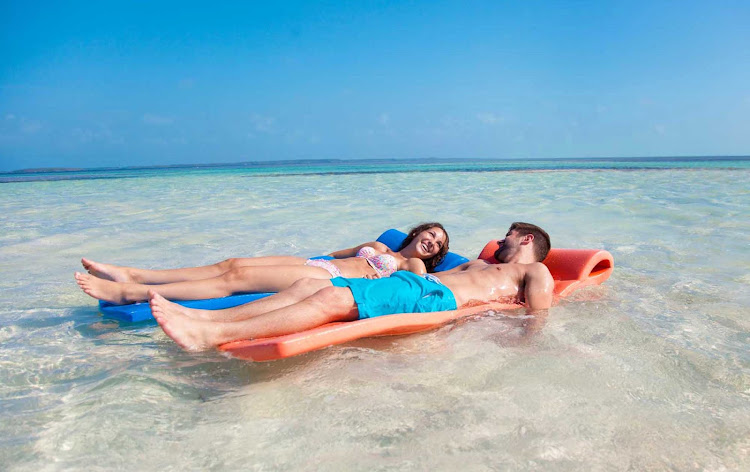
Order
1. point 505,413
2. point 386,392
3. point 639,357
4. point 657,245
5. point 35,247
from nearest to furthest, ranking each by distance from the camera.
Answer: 1. point 505,413
2. point 386,392
3. point 639,357
4. point 657,245
5. point 35,247

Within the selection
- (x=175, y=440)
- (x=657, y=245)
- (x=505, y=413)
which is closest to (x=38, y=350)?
(x=175, y=440)

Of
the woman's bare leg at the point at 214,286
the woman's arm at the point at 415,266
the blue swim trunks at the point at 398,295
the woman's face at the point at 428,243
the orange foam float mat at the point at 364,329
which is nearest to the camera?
the orange foam float mat at the point at 364,329

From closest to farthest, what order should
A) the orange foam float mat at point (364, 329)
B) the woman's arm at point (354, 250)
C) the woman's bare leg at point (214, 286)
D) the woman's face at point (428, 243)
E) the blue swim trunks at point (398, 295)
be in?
the orange foam float mat at point (364, 329) < the blue swim trunks at point (398, 295) < the woman's bare leg at point (214, 286) < the woman's face at point (428, 243) < the woman's arm at point (354, 250)

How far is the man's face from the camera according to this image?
13.7 ft

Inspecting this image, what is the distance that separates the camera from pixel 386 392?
253 centimetres

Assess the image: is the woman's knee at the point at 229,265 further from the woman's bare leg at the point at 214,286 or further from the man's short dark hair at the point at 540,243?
the man's short dark hair at the point at 540,243

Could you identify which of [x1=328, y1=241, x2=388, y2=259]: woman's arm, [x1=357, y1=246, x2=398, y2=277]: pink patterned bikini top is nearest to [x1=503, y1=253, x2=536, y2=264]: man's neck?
[x1=357, y1=246, x2=398, y2=277]: pink patterned bikini top

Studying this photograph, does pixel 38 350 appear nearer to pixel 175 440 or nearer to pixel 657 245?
pixel 175 440

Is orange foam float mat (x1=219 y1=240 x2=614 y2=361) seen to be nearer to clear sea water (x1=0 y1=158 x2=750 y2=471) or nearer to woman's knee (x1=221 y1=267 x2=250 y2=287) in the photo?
clear sea water (x1=0 y1=158 x2=750 y2=471)

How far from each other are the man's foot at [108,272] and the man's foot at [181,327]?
1130 millimetres

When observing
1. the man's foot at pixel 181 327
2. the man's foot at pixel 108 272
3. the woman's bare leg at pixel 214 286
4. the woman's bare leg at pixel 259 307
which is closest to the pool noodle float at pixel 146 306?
the woman's bare leg at pixel 214 286

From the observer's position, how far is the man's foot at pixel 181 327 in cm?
271

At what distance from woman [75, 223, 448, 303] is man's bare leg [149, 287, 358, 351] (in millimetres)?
594

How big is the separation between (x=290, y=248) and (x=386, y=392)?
412cm
